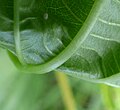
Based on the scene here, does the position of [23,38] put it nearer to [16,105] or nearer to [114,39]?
[114,39]

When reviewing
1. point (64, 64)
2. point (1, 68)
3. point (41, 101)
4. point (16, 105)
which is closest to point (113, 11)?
point (64, 64)

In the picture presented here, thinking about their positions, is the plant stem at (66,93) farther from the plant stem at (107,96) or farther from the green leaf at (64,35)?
the green leaf at (64,35)

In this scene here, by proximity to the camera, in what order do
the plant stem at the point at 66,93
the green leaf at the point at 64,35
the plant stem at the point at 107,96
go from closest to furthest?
the green leaf at the point at 64,35, the plant stem at the point at 107,96, the plant stem at the point at 66,93

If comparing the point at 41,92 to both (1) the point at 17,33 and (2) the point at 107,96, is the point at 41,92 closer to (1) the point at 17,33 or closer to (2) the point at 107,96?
(2) the point at 107,96

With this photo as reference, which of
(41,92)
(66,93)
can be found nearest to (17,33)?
(66,93)

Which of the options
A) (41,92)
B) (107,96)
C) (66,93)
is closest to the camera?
(107,96)

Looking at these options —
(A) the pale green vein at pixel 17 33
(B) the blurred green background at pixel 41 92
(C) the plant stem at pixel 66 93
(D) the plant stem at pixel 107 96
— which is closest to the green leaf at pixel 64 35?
(A) the pale green vein at pixel 17 33
